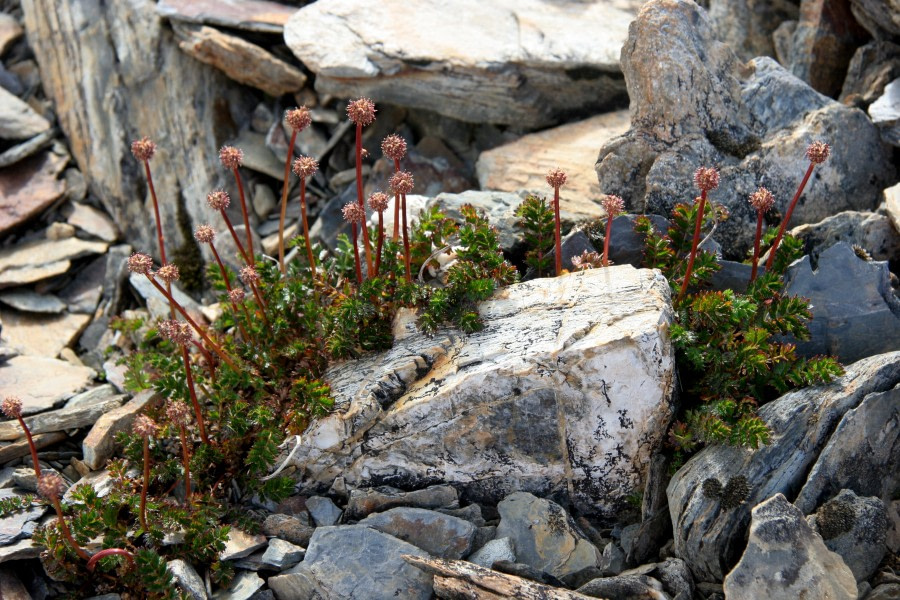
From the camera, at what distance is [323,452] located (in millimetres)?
6191

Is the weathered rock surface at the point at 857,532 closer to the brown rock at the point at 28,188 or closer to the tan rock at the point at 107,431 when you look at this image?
the tan rock at the point at 107,431

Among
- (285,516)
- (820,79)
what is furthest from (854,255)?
(285,516)

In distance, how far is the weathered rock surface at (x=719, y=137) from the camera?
7410 millimetres

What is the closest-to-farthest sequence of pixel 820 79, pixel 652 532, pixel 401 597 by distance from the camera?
pixel 401 597, pixel 652 532, pixel 820 79

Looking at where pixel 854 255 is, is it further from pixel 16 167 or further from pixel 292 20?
pixel 16 167

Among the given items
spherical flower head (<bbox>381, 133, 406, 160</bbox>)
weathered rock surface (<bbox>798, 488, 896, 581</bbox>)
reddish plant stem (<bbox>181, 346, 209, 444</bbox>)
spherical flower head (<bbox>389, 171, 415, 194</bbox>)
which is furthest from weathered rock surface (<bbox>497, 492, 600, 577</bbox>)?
spherical flower head (<bbox>381, 133, 406, 160</bbox>)

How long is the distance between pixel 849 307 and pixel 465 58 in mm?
4765

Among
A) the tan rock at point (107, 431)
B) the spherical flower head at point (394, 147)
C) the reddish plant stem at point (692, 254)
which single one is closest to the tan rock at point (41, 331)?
the tan rock at point (107, 431)

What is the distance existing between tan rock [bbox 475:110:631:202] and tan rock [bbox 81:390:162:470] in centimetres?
417

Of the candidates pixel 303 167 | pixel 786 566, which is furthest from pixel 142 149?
pixel 786 566

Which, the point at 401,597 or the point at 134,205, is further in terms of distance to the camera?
the point at 134,205

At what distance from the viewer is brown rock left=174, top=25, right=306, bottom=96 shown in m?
9.48

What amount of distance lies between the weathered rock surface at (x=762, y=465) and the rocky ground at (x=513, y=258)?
0.02 metres

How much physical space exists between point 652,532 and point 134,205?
7.11 m
